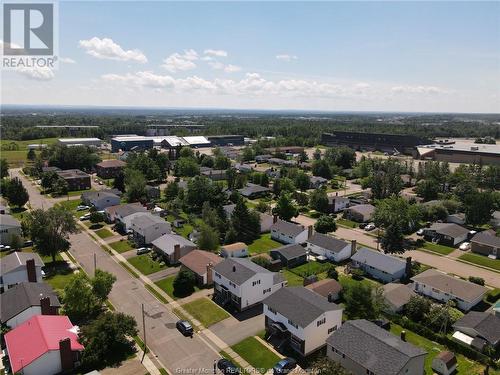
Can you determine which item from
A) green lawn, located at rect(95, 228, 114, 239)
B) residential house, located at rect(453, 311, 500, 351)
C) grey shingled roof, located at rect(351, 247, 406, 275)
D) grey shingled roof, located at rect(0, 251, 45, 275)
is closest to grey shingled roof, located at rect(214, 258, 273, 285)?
grey shingled roof, located at rect(351, 247, 406, 275)

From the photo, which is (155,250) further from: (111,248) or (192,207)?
(192,207)

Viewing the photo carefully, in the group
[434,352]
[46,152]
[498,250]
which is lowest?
[434,352]

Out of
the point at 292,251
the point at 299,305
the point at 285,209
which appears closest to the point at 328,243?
A: the point at 292,251

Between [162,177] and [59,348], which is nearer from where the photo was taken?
[59,348]

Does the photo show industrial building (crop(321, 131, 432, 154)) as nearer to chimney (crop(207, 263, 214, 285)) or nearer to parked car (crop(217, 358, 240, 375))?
chimney (crop(207, 263, 214, 285))

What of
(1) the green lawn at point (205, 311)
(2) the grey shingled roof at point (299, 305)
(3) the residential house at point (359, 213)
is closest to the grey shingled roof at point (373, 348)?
(2) the grey shingled roof at point (299, 305)

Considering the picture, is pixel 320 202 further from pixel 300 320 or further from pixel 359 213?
pixel 300 320

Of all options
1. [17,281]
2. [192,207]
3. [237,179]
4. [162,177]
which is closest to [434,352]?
[17,281]
